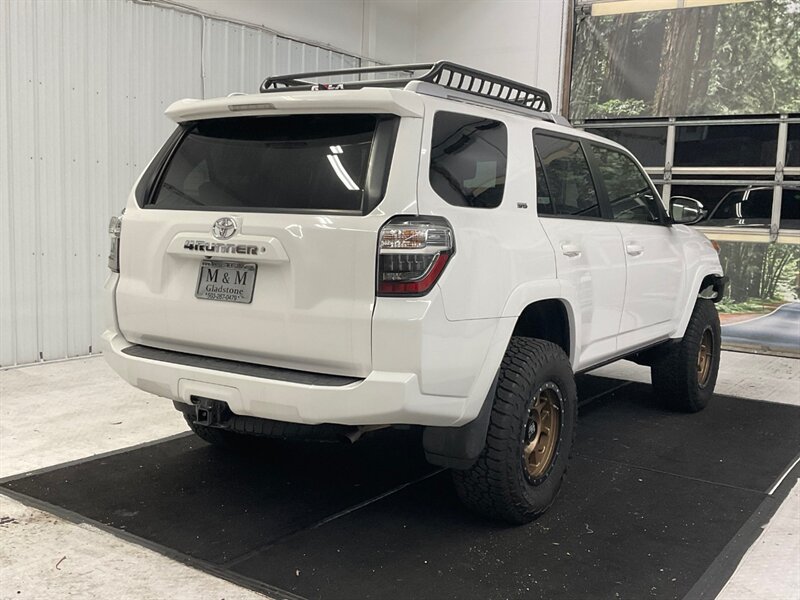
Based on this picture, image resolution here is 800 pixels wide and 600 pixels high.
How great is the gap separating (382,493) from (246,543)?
816 millimetres

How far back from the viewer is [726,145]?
8.77 meters

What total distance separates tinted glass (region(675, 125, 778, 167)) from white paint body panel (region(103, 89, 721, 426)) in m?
6.08

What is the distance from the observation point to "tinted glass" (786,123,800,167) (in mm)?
8383

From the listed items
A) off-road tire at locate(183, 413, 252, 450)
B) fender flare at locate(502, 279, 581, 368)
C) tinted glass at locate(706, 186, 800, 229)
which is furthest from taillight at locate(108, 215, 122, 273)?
tinted glass at locate(706, 186, 800, 229)

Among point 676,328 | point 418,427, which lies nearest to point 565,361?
point 418,427

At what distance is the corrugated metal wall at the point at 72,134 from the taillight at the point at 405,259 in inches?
178

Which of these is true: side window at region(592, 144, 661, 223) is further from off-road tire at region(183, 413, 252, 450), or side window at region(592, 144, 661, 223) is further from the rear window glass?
off-road tire at region(183, 413, 252, 450)

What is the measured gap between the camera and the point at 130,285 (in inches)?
132

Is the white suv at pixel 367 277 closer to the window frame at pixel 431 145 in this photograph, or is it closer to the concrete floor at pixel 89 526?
the window frame at pixel 431 145

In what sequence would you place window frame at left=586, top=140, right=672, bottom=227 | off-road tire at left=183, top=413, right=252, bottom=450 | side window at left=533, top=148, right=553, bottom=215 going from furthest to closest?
window frame at left=586, top=140, right=672, bottom=227, off-road tire at left=183, top=413, right=252, bottom=450, side window at left=533, top=148, right=553, bottom=215

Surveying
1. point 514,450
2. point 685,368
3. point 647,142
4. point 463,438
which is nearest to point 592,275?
point 514,450

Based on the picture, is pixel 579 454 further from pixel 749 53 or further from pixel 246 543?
pixel 749 53

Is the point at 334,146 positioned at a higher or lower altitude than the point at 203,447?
higher

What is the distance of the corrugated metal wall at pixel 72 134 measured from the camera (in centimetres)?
612
